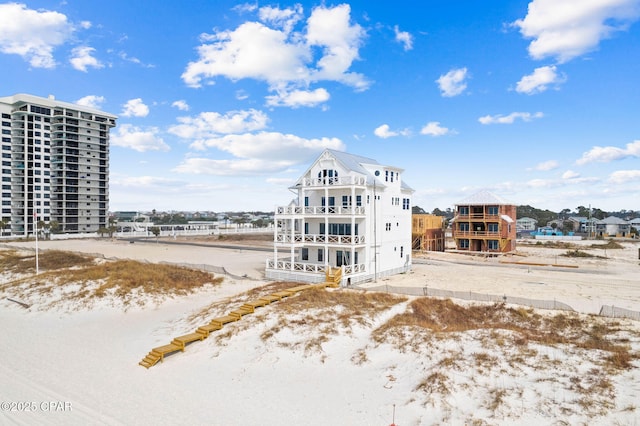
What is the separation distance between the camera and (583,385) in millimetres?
14031

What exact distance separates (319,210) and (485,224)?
37498 millimetres

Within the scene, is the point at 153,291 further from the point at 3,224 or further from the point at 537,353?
the point at 3,224

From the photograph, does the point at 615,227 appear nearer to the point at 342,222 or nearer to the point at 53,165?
the point at 342,222

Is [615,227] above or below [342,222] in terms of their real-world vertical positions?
below

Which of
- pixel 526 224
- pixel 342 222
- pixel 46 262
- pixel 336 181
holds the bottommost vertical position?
pixel 46 262

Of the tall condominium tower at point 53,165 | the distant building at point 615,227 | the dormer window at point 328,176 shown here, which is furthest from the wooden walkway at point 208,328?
the distant building at point 615,227

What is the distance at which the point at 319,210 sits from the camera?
3562 centimetres

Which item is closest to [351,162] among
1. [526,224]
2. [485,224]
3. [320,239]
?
[320,239]

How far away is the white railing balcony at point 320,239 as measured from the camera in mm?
33219

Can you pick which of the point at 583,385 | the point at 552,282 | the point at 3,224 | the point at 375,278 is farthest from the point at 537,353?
the point at 3,224

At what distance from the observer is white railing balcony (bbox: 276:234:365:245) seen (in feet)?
109

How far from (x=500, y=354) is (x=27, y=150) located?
120m

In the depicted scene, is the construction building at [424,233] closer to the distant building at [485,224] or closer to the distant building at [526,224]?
the distant building at [485,224]

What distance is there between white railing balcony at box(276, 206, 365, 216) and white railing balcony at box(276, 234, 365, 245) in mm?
2006
